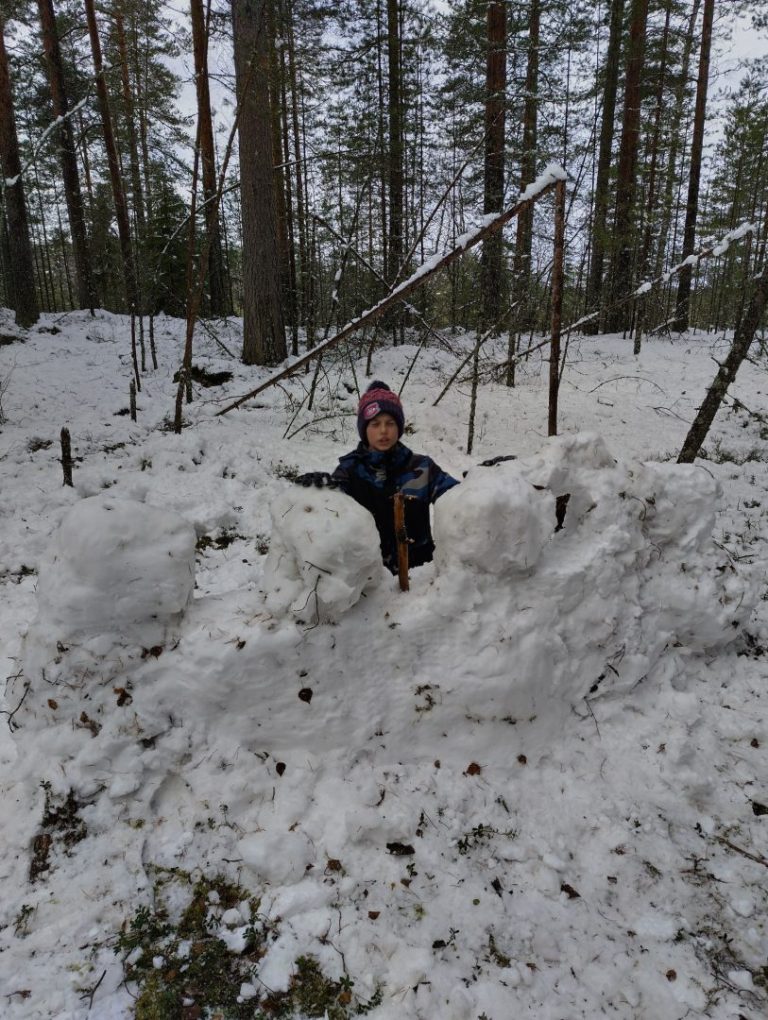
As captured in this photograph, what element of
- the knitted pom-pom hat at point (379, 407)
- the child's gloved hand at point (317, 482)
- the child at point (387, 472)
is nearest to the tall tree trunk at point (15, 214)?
the knitted pom-pom hat at point (379, 407)

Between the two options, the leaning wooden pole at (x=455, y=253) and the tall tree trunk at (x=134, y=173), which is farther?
the tall tree trunk at (x=134, y=173)

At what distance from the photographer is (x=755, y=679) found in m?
2.61

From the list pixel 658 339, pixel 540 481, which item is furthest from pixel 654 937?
pixel 658 339

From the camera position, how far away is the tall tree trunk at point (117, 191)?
7820mm

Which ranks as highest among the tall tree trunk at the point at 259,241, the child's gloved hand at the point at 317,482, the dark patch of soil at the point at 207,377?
the tall tree trunk at the point at 259,241

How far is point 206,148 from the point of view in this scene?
1023 centimetres

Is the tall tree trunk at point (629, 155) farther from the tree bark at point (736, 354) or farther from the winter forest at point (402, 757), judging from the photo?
the winter forest at point (402, 757)

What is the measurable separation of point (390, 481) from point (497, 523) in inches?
40.6

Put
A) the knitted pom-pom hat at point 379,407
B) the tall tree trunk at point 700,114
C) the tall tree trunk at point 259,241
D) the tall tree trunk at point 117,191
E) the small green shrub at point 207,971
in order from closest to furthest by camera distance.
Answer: the small green shrub at point 207,971
the knitted pom-pom hat at point 379,407
the tall tree trunk at point 259,241
the tall tree trunk at point 117,191
the tall tree trunk at point 700,114

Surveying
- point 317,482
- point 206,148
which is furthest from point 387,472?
point 206,148

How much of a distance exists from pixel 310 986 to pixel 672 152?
737 inches

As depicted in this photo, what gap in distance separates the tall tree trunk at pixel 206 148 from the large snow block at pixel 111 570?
3.87 metres

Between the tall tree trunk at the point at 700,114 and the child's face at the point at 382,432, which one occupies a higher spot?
the tall tree trunk at the point at 700,114

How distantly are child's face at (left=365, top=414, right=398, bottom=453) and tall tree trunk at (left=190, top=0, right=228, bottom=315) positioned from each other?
320 centimetres
